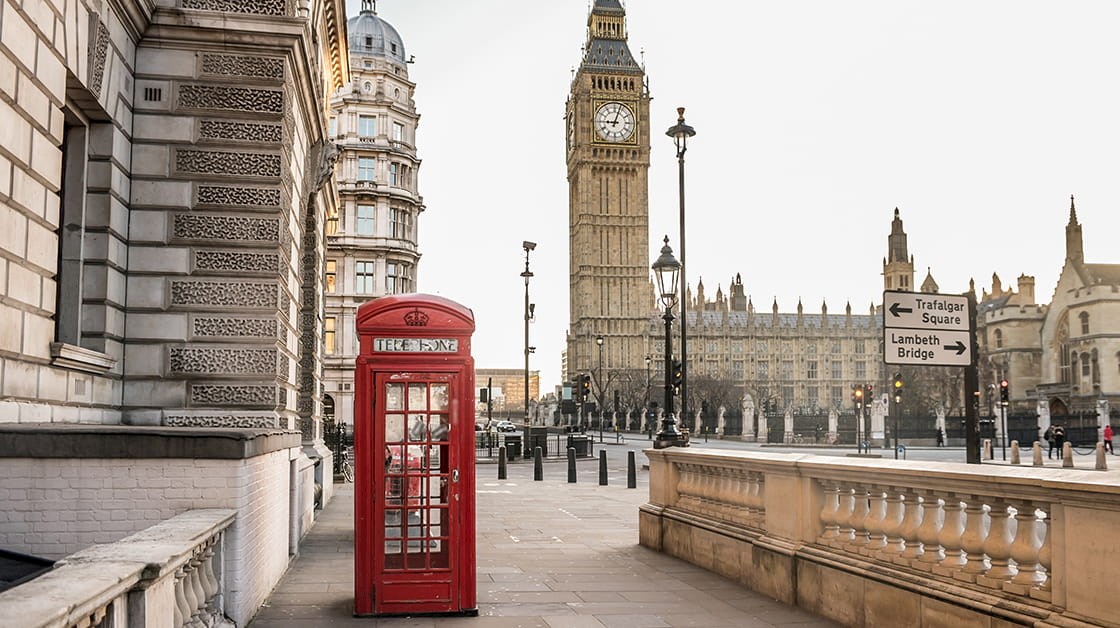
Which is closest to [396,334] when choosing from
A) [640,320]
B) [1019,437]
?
[1019,437]

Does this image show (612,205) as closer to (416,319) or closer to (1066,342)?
(1066,342)

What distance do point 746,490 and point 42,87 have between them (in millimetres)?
7057

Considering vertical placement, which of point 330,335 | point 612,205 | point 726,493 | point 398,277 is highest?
point 612,205

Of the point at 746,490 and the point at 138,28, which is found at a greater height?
the point at 138,28

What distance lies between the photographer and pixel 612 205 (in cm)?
13488

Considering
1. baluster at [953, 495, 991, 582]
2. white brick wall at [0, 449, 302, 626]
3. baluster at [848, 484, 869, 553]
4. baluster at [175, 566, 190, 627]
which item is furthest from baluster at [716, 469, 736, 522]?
baluster at [175, 566, 190, 627]

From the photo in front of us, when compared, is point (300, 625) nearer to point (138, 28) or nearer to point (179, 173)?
point (179, 173)

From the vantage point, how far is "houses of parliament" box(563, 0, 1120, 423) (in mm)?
94188

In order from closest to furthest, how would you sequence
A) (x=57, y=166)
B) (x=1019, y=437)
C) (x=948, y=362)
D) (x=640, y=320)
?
(x=57, y=166), (x=948, y=362), (x=1019, y=437), (x=640, y=320)

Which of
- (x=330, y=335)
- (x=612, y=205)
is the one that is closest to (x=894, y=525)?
(x=330, y=335)

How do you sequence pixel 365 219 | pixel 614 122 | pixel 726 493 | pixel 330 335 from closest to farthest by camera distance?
pixel 726 493
pixel 330 335
pixel 365 219
pixel 614 122

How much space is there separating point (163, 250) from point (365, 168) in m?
49.0

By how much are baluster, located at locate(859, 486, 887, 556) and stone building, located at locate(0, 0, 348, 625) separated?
→ 458cm

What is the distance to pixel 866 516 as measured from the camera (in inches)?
317
